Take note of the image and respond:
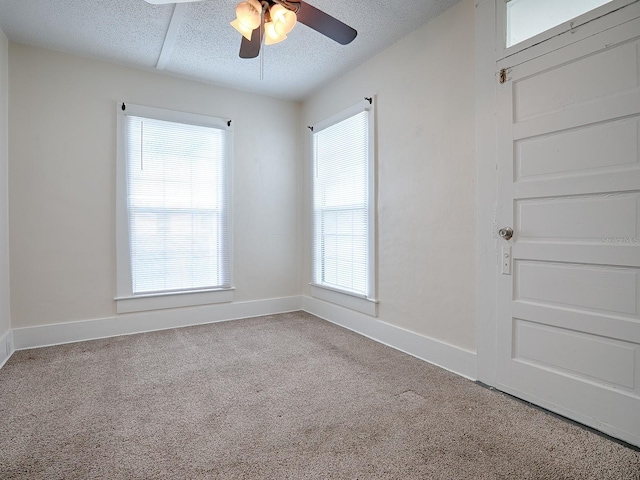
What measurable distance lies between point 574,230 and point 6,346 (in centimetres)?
417

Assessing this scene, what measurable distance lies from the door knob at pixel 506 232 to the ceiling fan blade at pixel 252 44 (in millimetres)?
1909

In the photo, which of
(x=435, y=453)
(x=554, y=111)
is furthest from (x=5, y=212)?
(x=554, y=111)

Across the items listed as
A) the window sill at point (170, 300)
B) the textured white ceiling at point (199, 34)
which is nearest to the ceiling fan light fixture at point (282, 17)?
the textured white ceiling at point (199, 34)

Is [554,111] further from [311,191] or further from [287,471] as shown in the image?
[311,191]

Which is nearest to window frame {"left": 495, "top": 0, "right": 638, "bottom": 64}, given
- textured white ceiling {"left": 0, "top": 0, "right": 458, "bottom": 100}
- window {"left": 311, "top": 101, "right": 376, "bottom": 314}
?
textured white ceiling {"left": 0, "top": 0, "right": 458, "bottom": 100}

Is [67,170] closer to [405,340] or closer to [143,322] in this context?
[143,322]

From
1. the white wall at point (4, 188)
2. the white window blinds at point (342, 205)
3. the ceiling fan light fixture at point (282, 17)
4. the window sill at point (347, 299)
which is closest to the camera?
the ceiling fan light fixture at point (282, 17)

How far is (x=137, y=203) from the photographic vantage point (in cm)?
365

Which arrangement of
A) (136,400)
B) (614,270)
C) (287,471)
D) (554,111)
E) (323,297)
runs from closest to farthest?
(287,471)
(614,270)
(554,111)
(136,400)
(323,297)

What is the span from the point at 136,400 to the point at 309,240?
2659 millimetres

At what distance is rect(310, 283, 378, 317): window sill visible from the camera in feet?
11.4

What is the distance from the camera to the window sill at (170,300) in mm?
3617

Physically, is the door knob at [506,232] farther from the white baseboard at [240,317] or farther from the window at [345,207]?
the window at [345,207]

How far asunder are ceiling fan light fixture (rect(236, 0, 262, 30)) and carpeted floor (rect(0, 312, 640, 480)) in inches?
86.5
